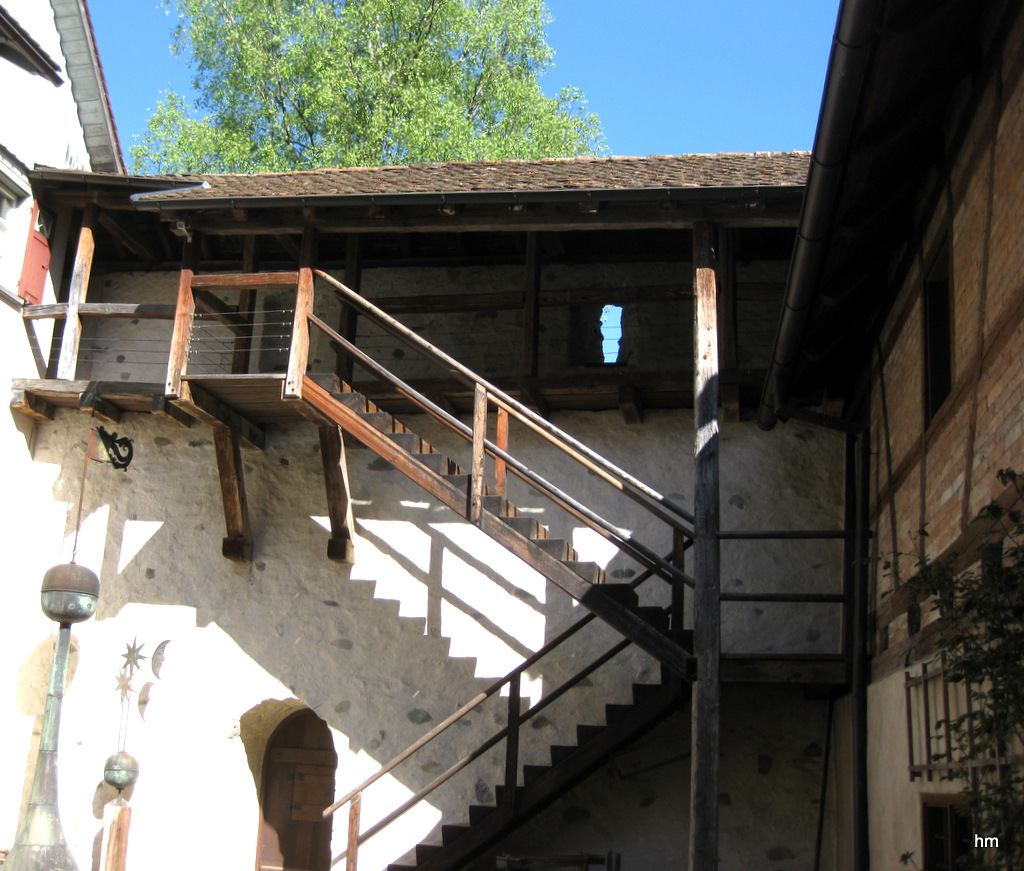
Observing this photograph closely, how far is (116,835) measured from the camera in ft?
29.4

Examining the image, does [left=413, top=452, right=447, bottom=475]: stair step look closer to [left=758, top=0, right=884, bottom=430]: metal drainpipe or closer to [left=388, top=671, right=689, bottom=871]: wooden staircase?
[left=388, top=671, right=689, bottom=871]: wooden staircase

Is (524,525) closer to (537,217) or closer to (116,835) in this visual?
(537,217)

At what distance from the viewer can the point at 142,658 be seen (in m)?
9.69

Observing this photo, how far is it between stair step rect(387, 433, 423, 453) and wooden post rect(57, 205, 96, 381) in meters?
3.21

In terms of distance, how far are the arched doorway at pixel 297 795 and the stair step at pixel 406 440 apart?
2.93 metres

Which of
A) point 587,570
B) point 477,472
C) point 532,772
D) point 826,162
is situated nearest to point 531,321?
point 477,472

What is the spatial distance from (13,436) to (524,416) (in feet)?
16.1

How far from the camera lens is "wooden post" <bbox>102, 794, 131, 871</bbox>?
8.91 metres

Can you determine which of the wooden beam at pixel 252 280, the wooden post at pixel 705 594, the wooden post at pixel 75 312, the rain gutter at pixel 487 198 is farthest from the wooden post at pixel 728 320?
the wooden post at pixel 75 312

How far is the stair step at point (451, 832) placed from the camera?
8344 millimetres

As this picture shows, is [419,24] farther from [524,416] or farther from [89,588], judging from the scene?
[89,588]

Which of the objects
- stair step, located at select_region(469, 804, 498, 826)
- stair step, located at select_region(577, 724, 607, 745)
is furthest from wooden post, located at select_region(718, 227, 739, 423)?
stair step, located at select_region(469, 804, 498, 826)

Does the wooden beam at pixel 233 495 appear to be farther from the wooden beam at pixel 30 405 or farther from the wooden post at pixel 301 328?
the wooden beam at pixel 30 405

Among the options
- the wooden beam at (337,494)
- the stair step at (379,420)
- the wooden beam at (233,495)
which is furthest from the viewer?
the wooden beam at (233,495)
